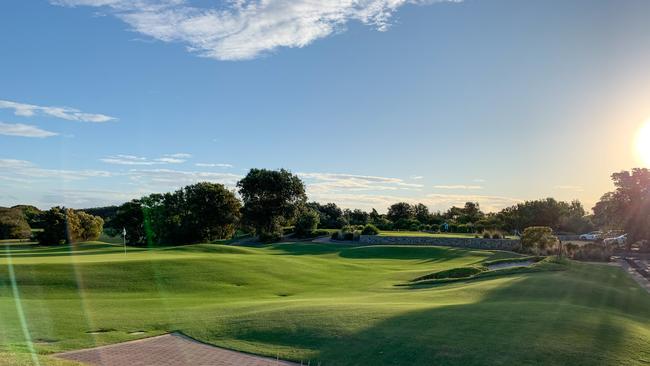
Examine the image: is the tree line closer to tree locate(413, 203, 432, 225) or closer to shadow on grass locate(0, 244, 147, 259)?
tree locate(413, 203, 432, 225)

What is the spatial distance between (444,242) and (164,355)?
45.3 meters

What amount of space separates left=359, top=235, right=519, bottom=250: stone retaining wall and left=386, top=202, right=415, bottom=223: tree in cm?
3465

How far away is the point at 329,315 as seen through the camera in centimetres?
1293

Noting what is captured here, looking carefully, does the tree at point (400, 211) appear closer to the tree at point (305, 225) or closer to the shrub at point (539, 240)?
the tree at point (305, 225)

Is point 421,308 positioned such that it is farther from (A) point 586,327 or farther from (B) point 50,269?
(B) point 50,269

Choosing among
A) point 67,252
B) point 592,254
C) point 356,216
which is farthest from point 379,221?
point 67,252

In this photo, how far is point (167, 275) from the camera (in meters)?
22.9

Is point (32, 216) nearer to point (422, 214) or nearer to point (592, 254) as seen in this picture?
point (422, 214)

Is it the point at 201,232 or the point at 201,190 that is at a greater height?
the point at 201,190

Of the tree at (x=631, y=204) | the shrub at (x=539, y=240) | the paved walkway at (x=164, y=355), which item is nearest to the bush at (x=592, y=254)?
the shrub at (x=539, y=240)

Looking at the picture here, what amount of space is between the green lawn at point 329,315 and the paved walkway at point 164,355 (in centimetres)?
45

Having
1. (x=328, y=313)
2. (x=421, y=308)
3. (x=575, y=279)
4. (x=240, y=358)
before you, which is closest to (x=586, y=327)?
(x=421, y=308)

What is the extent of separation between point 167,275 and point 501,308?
15626mm

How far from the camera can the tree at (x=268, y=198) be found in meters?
70.9
